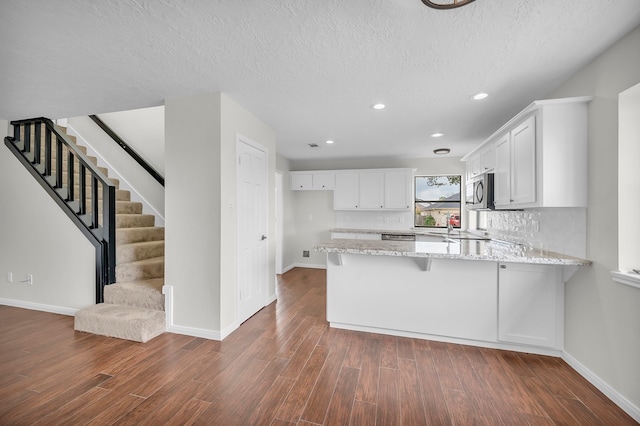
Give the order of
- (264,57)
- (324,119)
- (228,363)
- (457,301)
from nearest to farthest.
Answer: (264,57), (228,363), (457,301), (324,119)

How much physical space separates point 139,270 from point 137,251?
Result: 0.99ft

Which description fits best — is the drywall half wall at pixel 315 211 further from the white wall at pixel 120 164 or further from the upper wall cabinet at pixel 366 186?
the white wall at pixel 120 164

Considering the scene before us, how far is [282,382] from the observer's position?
203 centimetres

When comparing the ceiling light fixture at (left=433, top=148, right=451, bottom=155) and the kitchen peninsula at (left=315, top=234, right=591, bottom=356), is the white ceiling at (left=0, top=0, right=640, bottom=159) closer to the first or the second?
the kitchen peninsula at (left=315, top=234, right=591, bottom=356)

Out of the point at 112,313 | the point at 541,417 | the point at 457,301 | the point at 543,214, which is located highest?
the point at 543,214

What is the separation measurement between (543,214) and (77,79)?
4607 mm

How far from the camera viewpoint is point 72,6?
5.13 feet

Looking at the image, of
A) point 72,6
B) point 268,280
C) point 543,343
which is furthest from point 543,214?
point 72,6

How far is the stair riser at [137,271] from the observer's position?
130 inches

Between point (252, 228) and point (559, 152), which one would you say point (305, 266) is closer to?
point (252, 228)

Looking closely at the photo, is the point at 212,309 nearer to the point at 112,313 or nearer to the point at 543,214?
the point at 112,313

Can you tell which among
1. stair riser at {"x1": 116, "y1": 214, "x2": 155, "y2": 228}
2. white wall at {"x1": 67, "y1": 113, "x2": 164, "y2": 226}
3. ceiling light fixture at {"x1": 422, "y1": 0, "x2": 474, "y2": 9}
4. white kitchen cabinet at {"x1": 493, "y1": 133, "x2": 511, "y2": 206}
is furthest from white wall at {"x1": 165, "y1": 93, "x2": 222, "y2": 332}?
white kitchen cabinet at {"x1": 493, "y1": 133, "x2": 511, "y2": 206}

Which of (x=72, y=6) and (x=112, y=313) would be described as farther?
(x=112, y=313)

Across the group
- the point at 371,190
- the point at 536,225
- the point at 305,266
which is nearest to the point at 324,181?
the point at 371,190
